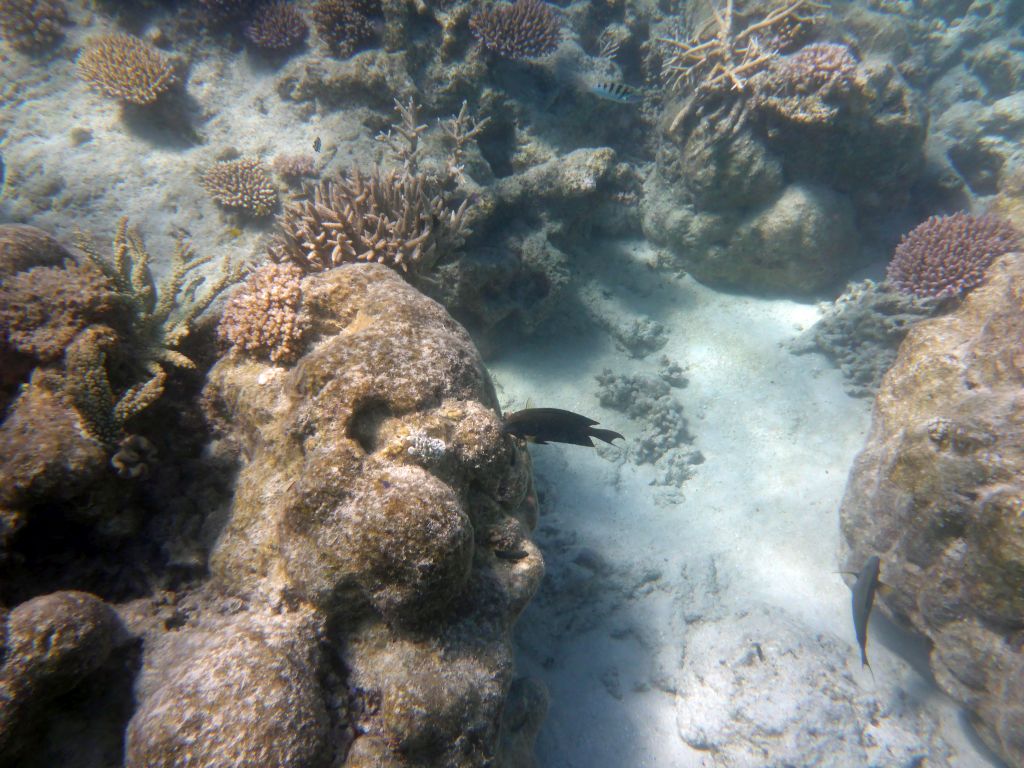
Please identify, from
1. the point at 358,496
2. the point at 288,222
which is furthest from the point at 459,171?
the point at 358,496

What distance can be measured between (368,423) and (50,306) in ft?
7.06

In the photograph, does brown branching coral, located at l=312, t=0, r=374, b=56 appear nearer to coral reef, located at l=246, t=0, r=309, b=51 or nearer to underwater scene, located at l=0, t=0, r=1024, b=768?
underwater scene, located at l=0, t=0, r=1024, b=768

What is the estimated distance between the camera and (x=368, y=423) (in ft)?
8.80

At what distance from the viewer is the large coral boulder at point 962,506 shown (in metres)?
3.45

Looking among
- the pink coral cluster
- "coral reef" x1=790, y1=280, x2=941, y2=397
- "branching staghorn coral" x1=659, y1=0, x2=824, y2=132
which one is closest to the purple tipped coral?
"branching staghorn coral" x1=659, y1=0, x2=824, y2=132

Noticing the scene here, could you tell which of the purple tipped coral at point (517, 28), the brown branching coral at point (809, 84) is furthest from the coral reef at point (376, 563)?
the brown branching coral at point (809, 84)

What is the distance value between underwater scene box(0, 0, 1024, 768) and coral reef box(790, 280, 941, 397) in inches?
1.7

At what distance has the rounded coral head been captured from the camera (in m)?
5.27

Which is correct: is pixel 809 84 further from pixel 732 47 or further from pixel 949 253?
pixel 949 253

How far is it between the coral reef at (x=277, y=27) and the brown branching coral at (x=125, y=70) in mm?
1305

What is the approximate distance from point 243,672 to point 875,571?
447cm

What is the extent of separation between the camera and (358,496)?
7.64ft

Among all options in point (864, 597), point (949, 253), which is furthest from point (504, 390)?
point (949, 253)

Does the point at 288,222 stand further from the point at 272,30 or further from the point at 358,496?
the point at 272,30
